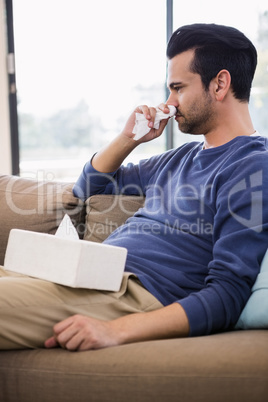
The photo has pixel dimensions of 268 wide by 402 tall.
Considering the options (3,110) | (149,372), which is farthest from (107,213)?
(3,110)

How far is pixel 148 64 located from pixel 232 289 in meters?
3.12

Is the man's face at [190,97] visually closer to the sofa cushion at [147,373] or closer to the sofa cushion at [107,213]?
the sofa cushion at [107,213]

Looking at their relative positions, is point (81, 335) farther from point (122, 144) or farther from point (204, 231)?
point (122, 144)

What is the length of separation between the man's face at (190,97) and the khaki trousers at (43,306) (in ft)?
1.96

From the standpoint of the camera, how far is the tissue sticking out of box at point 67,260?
124 cm

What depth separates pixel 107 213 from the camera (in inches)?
76.7

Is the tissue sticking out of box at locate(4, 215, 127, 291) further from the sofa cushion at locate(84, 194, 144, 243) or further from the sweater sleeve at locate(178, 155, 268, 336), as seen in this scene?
the sofa cushion at locate(84, 194, 144, 243)

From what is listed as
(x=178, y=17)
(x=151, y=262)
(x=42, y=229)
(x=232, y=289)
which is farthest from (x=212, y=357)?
(x=178, y=17)

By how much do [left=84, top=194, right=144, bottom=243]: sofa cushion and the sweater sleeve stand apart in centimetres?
57

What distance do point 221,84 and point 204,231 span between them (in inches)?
19.3

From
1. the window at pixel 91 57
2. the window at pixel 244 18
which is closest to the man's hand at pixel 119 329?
the window at pixel 91 57

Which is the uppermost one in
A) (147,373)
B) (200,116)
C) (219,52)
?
(219,52)

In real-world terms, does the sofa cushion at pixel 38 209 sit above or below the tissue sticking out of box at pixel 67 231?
below

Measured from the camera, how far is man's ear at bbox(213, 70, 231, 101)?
5.40 ft
